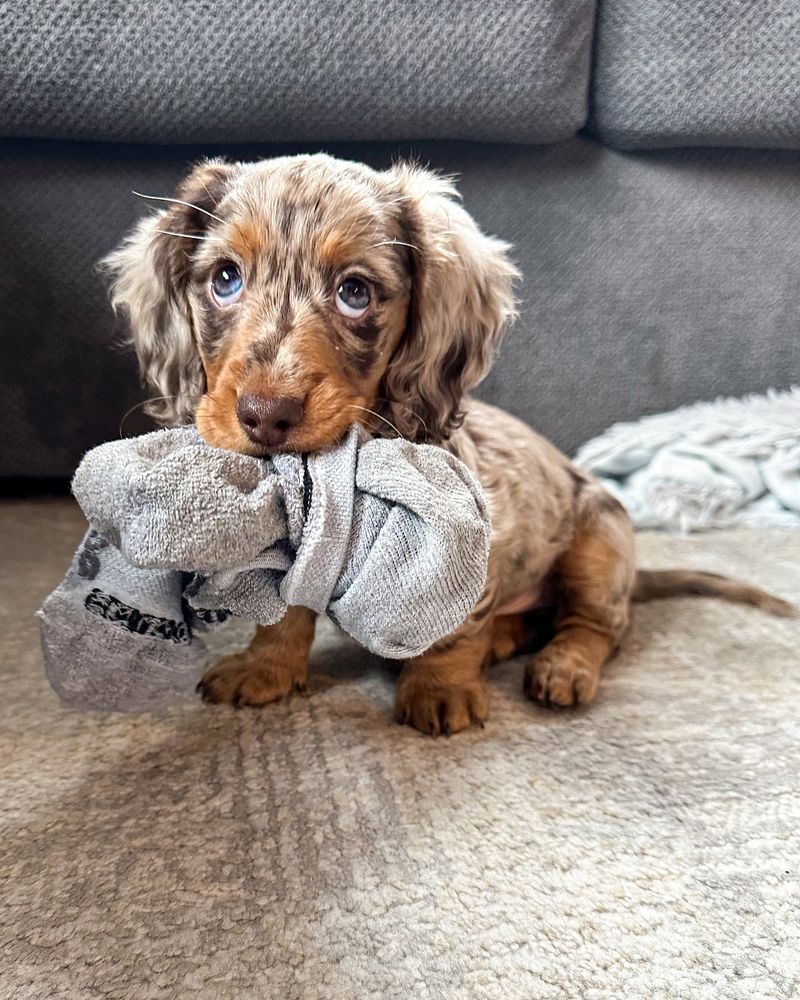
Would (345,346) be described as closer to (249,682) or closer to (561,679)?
(249,682)

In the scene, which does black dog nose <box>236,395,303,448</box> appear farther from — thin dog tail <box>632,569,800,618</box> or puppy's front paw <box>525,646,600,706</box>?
thin dog tail <box>632,569,800,618</box>

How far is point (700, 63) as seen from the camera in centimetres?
271

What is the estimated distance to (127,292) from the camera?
1.80 meters

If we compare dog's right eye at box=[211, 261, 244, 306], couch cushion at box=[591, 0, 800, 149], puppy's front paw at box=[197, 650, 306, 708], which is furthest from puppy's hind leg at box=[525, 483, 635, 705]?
couch cushion at box=[591, 0, 800, 149]

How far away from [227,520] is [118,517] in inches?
6.4

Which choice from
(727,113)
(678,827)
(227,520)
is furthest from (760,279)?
(227,520)

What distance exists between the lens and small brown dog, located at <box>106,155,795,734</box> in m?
1.39

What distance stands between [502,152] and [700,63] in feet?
2.17

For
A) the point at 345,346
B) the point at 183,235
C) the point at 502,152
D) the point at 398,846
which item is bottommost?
the point at 398,846

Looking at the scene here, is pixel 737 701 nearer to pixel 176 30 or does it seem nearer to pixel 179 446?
pixel 179 446

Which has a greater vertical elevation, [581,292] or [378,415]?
[581,292]

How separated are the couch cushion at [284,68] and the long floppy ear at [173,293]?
2.79ft

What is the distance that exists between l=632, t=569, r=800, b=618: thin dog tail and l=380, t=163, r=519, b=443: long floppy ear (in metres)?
0.87

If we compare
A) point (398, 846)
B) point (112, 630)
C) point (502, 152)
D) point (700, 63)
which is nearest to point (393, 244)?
point (112, 630)
